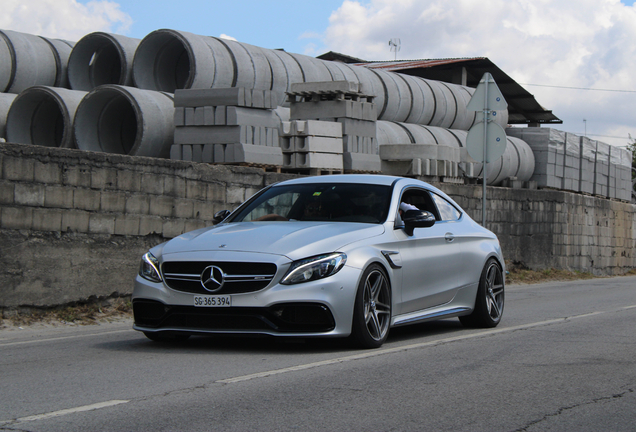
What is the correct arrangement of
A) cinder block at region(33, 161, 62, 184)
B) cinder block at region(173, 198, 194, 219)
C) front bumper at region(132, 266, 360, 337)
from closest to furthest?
1. front bumper at region(132, 266, 360, 337)
2. cinder block at region(33, 161, 62, 184)
3. cinder block at region(173, 198, 194, 219)

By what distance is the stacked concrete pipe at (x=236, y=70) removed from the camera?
16.0m

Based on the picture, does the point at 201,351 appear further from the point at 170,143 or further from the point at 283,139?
the point at 170,143

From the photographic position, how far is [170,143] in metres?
14.7

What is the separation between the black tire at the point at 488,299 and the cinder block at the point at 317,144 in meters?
5.32

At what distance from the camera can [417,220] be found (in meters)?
7.32

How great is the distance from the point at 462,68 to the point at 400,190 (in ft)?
87.5

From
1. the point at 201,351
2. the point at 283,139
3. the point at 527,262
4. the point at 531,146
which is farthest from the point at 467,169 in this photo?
the point at 201,351

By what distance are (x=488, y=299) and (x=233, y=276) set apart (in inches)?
137

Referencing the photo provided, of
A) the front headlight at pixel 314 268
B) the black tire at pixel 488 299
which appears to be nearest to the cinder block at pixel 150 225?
the black tire at pixel 488 299

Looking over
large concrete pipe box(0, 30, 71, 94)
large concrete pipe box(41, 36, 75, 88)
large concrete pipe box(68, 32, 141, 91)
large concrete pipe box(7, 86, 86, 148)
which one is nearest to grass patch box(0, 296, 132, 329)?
large concrete pipe box(7, 86, 86, 148)

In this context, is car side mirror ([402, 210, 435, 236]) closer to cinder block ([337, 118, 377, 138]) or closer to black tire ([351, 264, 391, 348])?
black tire ([351, 264, 391, 348])

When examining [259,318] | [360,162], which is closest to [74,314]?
[259,318]

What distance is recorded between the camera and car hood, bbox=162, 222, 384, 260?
21.0ft

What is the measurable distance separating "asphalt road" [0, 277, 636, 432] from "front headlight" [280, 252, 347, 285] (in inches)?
23.5
